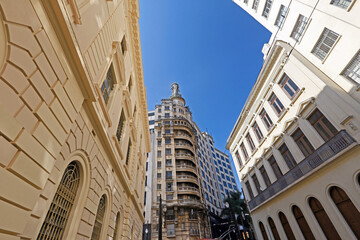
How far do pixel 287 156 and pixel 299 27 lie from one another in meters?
9.82

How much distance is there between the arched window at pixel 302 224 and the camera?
9853 mm

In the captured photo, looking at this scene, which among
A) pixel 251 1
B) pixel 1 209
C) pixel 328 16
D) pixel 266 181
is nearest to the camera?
pixel 1 209

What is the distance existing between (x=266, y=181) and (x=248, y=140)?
4.75m

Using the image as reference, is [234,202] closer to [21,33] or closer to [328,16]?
[328,16]

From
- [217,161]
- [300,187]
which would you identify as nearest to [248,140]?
[300,187]

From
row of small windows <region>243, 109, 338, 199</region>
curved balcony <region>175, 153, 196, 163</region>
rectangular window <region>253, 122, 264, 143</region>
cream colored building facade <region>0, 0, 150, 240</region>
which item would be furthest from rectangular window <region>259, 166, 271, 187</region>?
curved balcony <region>175, 153, 196, 163</region>

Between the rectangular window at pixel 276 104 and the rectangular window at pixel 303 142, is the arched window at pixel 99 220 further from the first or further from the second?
the rectangular window at pixel 276 104

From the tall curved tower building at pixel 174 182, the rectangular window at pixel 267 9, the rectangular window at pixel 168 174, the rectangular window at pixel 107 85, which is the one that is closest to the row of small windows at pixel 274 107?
the rectangular window at pixel 267 9

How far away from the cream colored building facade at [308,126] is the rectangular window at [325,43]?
0.06m

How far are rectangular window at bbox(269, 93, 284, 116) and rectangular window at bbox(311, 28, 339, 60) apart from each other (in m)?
3.98

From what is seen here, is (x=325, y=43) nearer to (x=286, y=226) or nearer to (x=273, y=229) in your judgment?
(x=286, y=226)

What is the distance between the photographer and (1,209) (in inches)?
88.6

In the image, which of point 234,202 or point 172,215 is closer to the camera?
point 172,215

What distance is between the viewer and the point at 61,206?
14.1ft
